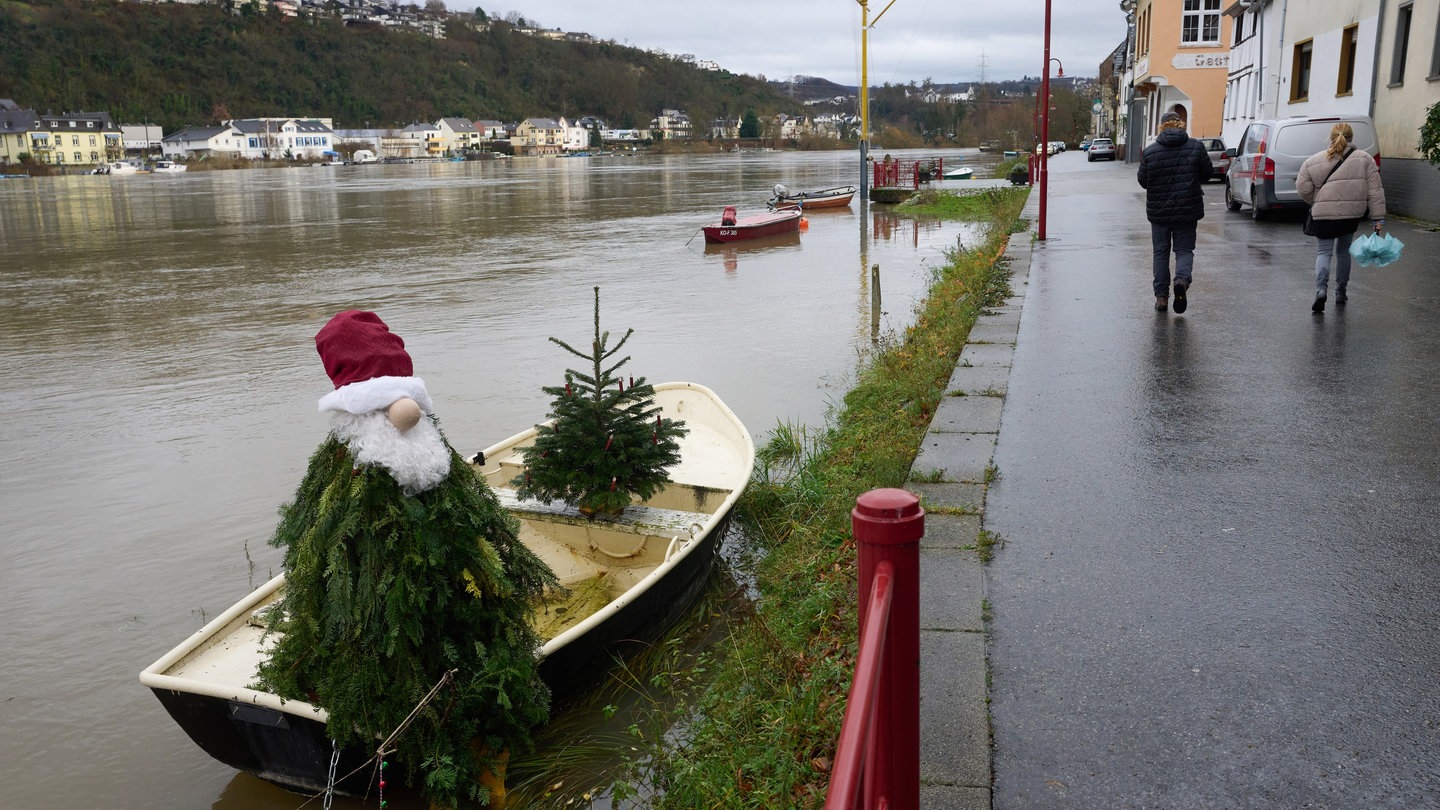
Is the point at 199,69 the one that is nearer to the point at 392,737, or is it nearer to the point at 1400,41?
the point at 1400,41

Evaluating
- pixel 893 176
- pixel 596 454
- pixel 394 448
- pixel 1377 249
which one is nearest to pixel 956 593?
pixel 394 448

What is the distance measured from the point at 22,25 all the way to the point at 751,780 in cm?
19183

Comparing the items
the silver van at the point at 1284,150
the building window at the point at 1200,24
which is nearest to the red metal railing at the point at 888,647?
the silver van at the point at 1284,150

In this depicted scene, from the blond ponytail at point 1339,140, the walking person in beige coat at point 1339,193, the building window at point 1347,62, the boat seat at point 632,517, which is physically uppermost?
the building window at point 1347,62

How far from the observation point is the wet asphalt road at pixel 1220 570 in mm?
3234

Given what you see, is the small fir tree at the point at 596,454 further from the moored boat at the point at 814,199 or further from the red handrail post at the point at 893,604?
the moored boat at the point at 814,199

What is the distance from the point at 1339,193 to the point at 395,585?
903cm

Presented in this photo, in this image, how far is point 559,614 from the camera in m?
5.88

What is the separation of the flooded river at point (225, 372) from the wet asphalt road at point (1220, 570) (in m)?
3.50

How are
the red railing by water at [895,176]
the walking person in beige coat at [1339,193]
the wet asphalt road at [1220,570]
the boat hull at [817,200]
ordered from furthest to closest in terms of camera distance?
the red railing by water at [895,176] → the boat hull at [817,200] → the walking person in beige coat at [1339,193] → the wet asphalt road at [1220,570]

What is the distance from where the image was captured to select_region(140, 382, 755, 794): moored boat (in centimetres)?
446

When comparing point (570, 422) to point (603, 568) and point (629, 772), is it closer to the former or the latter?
point (603, 568)

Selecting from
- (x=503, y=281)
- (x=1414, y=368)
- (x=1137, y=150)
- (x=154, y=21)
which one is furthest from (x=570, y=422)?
→ (x=154, y=21)

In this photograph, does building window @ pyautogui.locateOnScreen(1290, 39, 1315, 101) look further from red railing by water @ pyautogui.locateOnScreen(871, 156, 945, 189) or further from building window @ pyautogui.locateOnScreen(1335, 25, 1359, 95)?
red railing by water @ pyautogui.locateOnScreen(871, 156, 945, 189)
